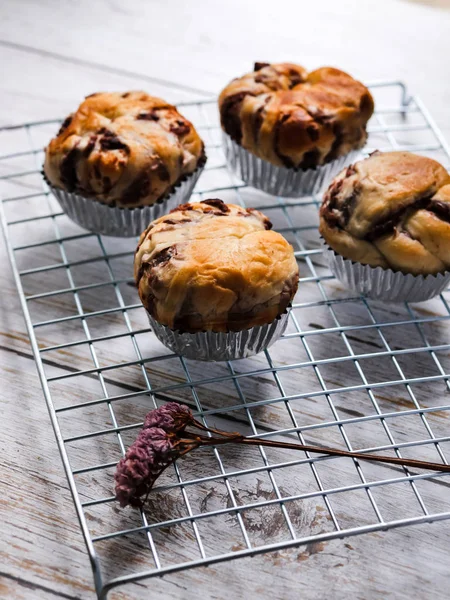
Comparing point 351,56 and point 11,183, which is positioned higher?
point 351,56

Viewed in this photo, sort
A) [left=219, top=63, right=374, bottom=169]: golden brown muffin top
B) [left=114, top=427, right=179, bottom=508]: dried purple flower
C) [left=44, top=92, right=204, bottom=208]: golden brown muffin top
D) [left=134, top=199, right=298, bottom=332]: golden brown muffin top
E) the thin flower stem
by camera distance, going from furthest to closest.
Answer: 1. [left=219, top=63, right=374, bottom=169]: golden brown muffin top
2. [left=44, top=92, right=204, bottom=208]: golden brown muffin top
3. [left=134, top=199, right=298, bottom=332]: golden brown muffin top
4. the thin flower stem
5. [left=114, top=427, right=179, bottom=508]: dried purple flower

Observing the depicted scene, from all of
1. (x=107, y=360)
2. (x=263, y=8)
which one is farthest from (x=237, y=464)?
(x=263, y=8)

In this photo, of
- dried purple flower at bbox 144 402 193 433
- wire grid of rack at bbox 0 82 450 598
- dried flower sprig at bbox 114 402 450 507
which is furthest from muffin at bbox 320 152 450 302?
dried purple flower at bbox 144 402 193 433

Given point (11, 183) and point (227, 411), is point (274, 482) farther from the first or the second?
point (11, 183)

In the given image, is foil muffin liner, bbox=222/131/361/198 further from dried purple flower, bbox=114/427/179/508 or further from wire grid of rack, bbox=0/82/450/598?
dried purple flower, bbox=114/427/179/508

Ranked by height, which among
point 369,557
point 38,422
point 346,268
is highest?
point 346,268

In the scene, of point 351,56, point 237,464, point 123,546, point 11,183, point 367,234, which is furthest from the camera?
point 351,56

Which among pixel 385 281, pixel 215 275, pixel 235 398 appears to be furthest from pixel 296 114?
pixel 235 398
